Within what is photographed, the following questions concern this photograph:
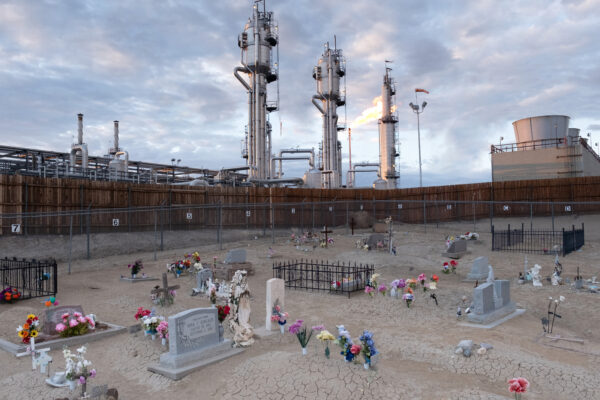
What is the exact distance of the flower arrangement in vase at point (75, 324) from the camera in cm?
988

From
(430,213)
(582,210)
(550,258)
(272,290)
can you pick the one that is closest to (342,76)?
(430,213)

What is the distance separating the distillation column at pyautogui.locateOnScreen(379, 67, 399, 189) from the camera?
181 feet

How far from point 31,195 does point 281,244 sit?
1488 centimetres

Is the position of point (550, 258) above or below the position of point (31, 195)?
below

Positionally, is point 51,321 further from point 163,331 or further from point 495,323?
point 495,323

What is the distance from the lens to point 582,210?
34.5 meters

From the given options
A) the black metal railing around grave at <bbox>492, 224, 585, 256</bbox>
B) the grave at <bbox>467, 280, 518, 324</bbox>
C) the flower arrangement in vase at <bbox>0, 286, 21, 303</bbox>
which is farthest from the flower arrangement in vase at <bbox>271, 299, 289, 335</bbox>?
the black metal railing around grave at <bbox>492, 224, 585, 256</bbox>

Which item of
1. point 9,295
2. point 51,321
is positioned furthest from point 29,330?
point 9,295

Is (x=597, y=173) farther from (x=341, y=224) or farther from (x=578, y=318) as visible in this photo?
(x=578, y=318)

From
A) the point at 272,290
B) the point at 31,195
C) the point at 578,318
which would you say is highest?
the point at 31,195

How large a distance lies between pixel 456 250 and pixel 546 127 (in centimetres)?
3098

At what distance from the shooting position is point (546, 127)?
150ft

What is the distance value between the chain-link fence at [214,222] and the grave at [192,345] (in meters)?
12.9

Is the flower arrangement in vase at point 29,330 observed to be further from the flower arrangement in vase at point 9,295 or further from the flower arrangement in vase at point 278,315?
the flower arrangement in vase at point 278,315
